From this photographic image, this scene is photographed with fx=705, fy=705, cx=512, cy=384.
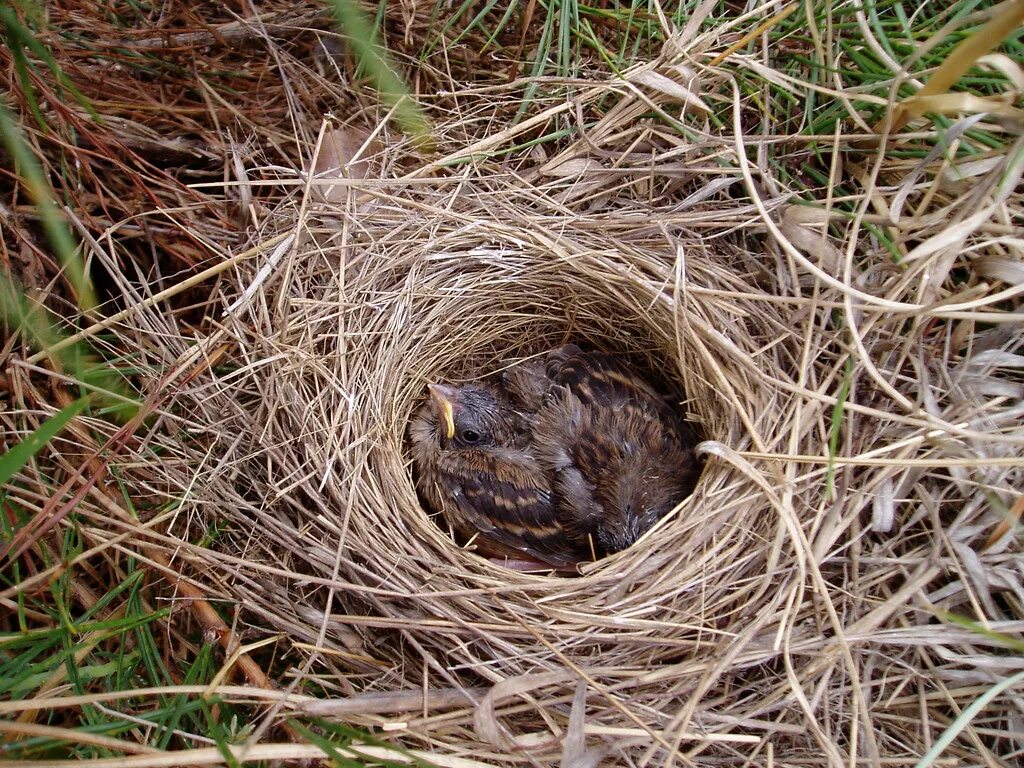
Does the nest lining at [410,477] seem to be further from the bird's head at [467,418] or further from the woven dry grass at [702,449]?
the bird's head at [467,418]

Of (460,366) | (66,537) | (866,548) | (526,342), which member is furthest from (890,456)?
(66,537)

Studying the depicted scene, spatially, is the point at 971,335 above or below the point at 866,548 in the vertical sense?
above

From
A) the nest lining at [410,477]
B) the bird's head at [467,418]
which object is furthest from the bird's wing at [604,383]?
the bird's head at [467,418]

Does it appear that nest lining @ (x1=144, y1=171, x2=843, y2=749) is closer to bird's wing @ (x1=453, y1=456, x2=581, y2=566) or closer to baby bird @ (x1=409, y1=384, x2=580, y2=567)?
baby bird @ (x1=409, y1=384, x2=580, y2=567)

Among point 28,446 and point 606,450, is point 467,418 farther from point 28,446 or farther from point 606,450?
point 28,446

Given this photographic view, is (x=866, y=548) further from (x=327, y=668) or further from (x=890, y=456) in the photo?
(x=327, y=668)

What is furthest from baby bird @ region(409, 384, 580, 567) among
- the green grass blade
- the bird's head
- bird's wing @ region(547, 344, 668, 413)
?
the green grass blade

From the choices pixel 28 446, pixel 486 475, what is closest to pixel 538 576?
pixel 486 475
